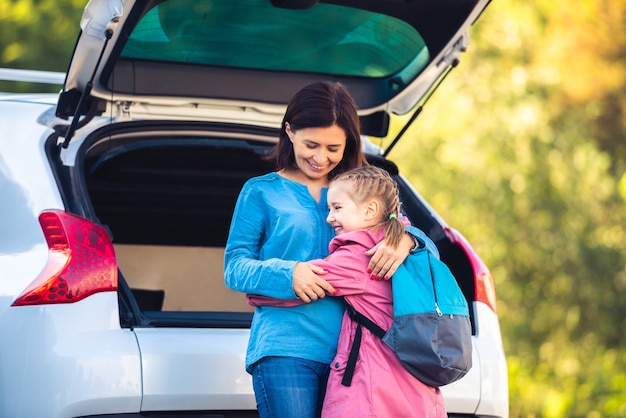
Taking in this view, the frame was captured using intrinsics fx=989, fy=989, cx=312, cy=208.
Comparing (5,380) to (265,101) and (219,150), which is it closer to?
(219,150)

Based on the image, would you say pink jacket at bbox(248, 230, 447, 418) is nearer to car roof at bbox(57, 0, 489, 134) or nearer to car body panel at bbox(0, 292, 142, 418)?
car body panel at bbox(0, 292, 142, 418)

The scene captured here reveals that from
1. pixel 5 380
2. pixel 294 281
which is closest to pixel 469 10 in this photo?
pixel 294 281

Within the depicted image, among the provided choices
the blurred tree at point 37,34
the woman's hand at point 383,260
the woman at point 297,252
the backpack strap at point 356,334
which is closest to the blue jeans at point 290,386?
the woman at point 297,252

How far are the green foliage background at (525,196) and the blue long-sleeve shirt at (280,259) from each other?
458 centimetres

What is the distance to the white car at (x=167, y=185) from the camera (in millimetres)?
2904

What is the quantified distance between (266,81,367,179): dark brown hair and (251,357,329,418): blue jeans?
1.97ft

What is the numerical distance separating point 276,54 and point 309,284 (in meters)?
1.62

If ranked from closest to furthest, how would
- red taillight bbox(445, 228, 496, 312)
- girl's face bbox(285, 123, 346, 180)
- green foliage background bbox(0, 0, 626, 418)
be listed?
girl's face bbox(285, 123, 346, 180) → red taillight bbox(445, 228, 496, 312) → green foliage background bbox(0, 0, 626, 418)

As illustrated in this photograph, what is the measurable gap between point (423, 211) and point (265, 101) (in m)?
0.80

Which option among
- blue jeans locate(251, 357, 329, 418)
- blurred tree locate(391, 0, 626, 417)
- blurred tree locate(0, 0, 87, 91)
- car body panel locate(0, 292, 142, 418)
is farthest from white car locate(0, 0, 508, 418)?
blurred tree locate(0, 0, 87, 91)

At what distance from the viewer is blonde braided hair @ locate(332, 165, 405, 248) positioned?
265 centimetres

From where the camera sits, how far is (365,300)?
2.64m

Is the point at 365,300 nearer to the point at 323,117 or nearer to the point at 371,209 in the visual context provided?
the point at 371,209

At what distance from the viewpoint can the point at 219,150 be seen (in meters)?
3.94
